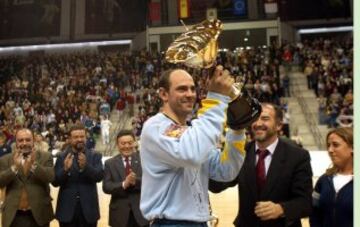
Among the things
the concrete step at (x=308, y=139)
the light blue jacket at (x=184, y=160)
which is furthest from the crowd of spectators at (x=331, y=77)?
the light blue jacket at (x=184, y=160)

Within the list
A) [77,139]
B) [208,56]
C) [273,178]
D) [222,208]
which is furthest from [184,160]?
[222,208]

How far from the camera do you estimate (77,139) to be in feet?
16.7

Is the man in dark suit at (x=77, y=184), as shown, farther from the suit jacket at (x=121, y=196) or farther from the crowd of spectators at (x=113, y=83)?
the crowd of spectators at (x=113, y=83)

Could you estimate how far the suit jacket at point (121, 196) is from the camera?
4.92 meters

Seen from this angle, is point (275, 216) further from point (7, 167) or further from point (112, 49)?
point (112, 49)

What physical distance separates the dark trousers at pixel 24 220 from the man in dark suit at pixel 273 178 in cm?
227

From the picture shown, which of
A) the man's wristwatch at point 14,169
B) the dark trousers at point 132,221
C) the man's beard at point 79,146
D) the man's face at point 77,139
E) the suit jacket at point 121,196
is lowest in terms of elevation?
the dark trousers at point 132,221

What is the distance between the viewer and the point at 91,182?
17.2ft

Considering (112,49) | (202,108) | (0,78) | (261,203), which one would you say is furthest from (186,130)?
(112,49)

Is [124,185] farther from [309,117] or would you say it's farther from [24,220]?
[309,117]

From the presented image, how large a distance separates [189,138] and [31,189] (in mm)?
3217

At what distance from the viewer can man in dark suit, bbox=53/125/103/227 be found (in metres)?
5.09

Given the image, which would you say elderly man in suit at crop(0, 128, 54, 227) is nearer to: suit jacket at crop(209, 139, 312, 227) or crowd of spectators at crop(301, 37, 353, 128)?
suit jacket at crop(209, 139, 312, 227)

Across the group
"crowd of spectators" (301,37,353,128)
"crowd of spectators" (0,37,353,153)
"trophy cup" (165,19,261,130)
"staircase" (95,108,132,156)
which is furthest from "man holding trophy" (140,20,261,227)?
"staircase" (95,108,132,156)
